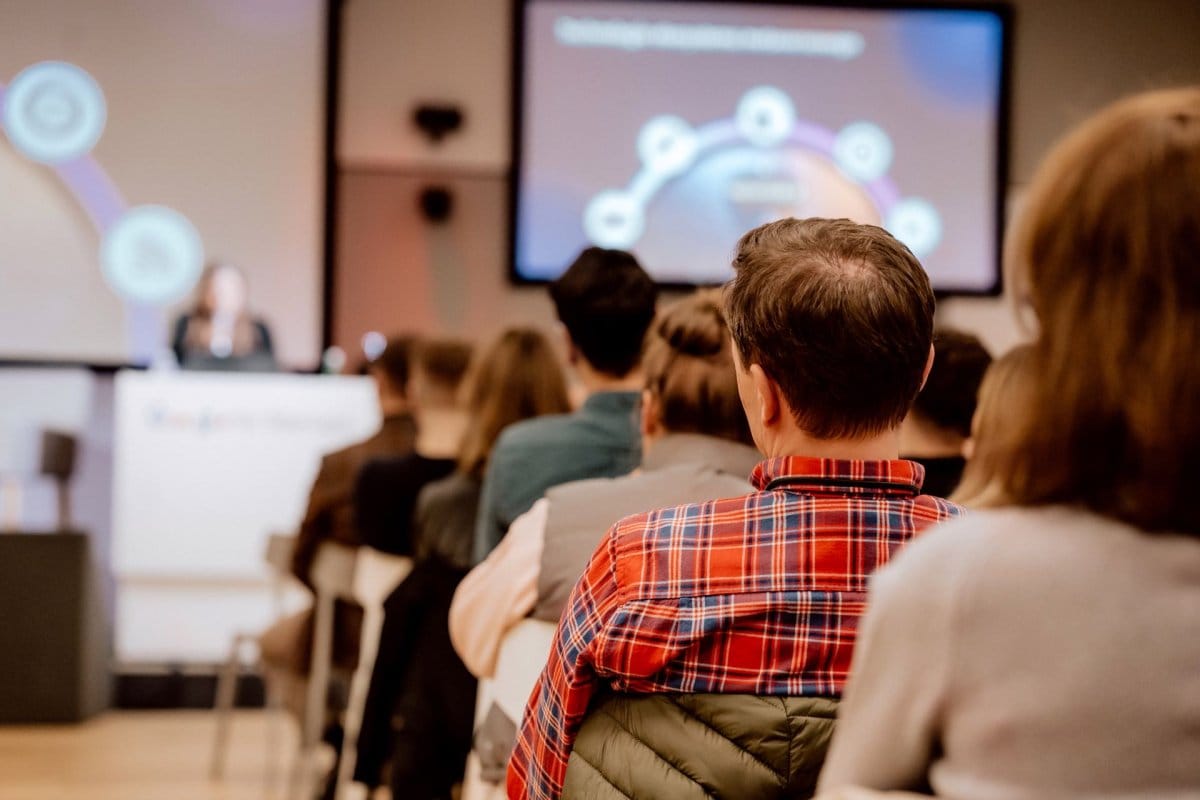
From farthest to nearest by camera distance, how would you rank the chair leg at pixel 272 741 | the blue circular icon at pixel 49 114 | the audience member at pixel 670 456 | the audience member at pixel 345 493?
the blue circular icon at pixel 49 114 < the chair leg at pixel 272 741 < the audience member at pixel 345 493 < the audience member at pixel 670 456

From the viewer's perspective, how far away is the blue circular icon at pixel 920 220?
6.81 metres

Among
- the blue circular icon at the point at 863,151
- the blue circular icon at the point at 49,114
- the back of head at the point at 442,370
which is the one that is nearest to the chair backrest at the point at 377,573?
the back of head at the point at 442,370

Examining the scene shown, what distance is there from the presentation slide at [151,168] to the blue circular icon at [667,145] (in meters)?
1.58

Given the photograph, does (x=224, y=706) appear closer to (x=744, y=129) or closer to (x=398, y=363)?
(x=398, y=363)

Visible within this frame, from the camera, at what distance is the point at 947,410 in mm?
2217

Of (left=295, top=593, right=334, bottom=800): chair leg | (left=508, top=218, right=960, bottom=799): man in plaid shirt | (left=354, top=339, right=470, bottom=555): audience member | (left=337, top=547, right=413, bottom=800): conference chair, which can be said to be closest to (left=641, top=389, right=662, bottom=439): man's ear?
(left=508, top=218, right=960, bottom=799): man in plaid shirt

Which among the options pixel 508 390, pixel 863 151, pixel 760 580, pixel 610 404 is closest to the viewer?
pixel 760 580

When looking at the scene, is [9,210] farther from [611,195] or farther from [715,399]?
[715,399]

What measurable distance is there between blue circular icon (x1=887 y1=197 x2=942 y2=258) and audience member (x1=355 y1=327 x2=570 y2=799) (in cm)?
420

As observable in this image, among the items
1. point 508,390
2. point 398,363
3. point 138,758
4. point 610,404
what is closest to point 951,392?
point 610,404

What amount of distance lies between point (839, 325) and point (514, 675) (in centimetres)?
92

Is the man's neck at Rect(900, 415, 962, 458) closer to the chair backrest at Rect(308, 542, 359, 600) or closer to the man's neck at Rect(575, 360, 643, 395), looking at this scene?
the man's neck at Rect(575, 360, 643, 395)

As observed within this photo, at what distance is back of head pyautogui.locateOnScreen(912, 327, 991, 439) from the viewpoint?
221cm

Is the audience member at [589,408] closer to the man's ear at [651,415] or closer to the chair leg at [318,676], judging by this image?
the man's ear at [651,415]
